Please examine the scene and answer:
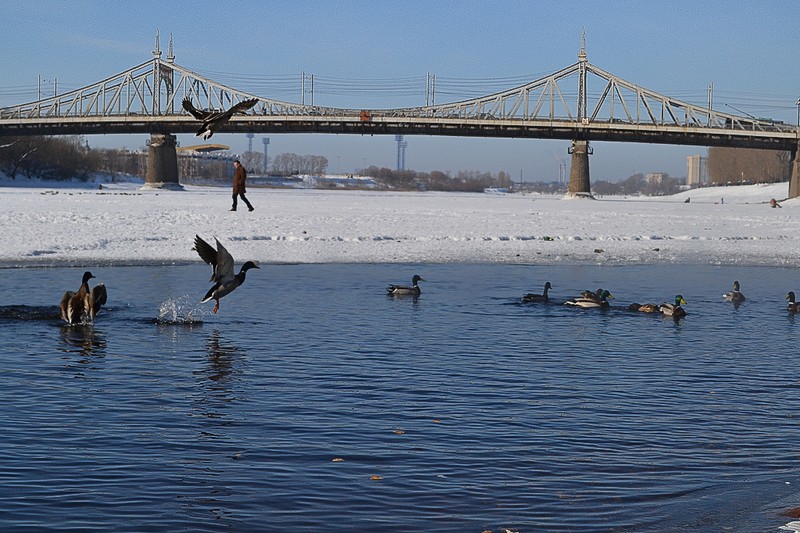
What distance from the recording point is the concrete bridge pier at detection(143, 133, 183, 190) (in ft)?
308

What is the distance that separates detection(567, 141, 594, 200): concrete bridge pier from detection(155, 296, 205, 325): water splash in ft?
251

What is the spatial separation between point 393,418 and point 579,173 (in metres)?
85.9

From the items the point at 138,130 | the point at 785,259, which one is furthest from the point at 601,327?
the point at 138,130

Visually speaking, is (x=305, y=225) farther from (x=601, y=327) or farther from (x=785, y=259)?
(x=601, y=327)

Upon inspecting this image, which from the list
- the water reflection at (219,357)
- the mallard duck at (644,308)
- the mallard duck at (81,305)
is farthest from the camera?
the mallard duck at (644,308)

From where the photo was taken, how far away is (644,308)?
18.6 metres

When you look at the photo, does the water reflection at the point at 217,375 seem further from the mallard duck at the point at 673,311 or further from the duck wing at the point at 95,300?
the mallard duck at the point at 673,311

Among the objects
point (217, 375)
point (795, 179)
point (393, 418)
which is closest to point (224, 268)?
point (217, 375)


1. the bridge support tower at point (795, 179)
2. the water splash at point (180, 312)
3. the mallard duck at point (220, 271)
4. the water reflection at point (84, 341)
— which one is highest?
the bridge support tower at point (795, 179)

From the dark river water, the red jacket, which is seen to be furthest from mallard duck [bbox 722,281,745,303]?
the red jacket

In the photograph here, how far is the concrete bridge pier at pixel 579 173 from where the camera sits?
93.8 metres

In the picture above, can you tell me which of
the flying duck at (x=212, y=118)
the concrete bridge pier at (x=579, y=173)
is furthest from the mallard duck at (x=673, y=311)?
the concrete bridge pier at (x=579, y=173)

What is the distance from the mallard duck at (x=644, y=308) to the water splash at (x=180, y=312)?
7339 mm

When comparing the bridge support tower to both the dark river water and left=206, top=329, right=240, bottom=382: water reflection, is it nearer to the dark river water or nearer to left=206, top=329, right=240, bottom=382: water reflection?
the dark river water
